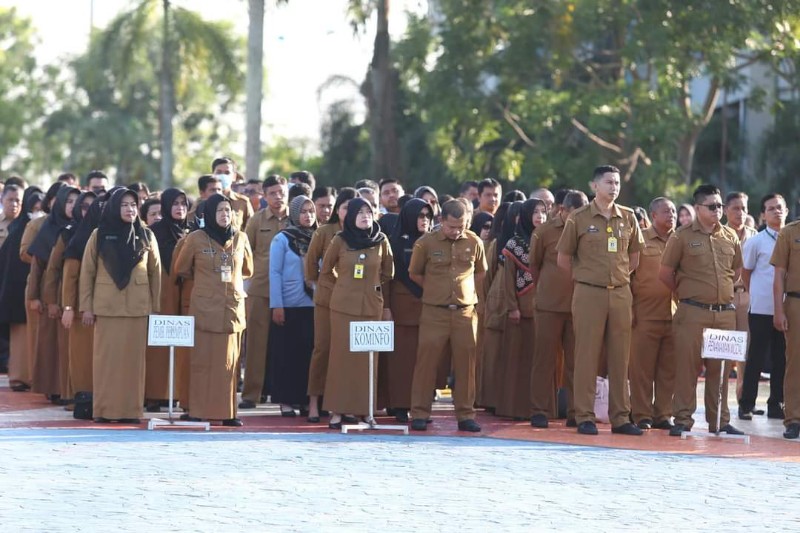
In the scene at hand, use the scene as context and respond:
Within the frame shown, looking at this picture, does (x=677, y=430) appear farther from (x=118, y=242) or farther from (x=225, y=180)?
(x=225, y=180)

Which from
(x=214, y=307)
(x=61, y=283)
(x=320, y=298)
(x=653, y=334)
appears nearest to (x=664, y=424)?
(x=653, y=334)

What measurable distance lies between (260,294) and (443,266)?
246 cm

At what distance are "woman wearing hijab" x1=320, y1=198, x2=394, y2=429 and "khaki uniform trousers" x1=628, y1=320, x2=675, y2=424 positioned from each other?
2.26 meters

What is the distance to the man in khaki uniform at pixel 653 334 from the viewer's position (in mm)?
14680

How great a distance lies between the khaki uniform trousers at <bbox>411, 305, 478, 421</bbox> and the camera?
14094mm

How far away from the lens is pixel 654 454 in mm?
12820

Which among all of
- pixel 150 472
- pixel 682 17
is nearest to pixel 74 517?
pixel 150 472

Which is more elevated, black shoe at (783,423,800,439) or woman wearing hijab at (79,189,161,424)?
woman wearing hijab at (79,189,161,424)

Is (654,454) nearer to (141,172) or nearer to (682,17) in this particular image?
(682,17)

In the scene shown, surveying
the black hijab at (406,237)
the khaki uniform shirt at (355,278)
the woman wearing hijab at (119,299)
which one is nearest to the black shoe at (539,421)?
the black hijab at (406,237)

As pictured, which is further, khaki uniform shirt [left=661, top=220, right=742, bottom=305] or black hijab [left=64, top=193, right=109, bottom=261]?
black hijab [left=64, top=193, right=109, bottom=261]

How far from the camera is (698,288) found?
14109mm

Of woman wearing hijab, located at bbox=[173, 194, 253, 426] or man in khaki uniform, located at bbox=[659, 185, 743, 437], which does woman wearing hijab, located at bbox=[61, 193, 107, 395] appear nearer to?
woman wearing hijab, located at bbox=[173, 194, 253, 426]

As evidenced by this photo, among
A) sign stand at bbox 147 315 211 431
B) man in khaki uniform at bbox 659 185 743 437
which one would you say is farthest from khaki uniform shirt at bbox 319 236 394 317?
man in khaki uniform at bbox 659 185 743 437
